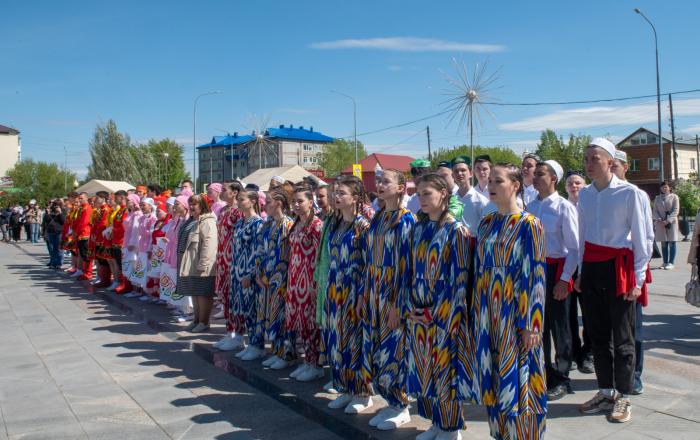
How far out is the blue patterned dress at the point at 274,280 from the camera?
6027mm

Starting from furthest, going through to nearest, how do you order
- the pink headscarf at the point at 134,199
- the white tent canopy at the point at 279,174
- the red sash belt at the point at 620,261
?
the white tent canopy at the point at 279,174, the pink headscarf at the point at 134,199, the red sash belt at the point at 620,261

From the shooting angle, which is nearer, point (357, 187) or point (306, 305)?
point (357, 187)

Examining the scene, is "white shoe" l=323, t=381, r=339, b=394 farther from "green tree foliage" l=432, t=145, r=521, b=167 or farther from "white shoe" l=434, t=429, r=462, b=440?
"green tree foliage" l=432, t=145, r=521, b=167

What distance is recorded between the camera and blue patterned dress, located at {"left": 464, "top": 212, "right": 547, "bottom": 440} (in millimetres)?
3531

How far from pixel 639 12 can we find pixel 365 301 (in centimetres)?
2313

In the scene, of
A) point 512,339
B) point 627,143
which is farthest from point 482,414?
point 627,143

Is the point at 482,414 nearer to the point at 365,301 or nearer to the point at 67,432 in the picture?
the point at 365,301

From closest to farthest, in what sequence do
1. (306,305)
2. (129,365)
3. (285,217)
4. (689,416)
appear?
(689,416), (306,305), (285,217), (129,365)

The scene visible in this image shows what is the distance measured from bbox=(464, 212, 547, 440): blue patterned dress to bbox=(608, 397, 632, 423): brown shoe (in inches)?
47.4

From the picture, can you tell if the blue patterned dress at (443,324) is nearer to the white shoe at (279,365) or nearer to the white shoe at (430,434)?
the white shoe at (430,434)

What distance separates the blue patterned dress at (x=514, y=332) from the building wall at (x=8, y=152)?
99.7 m

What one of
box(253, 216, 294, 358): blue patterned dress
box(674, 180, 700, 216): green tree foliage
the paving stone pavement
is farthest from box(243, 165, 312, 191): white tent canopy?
box(253, 216, 294, 358): blue patterned dress

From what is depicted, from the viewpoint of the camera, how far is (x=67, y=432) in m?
4.78

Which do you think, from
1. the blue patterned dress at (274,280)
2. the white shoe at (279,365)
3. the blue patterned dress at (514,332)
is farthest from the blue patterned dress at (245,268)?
the blue patterned dress at (514,332)
